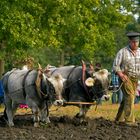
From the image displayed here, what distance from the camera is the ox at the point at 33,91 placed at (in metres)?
12.9

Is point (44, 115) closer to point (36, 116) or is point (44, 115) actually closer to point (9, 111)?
point (36, 116)

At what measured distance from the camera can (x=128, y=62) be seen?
1338cm

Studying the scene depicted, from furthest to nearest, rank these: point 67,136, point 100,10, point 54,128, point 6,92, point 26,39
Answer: point 100,10, point 26,39, point 6,92, point 54,128, point 67,136

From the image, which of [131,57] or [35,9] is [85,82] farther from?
[35,9]

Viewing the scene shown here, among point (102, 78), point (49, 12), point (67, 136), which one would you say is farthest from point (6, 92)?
point (49, 12)

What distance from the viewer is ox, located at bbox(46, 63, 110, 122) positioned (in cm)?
1330

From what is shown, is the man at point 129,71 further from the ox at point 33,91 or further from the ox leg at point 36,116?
the ox leg at point 36,116

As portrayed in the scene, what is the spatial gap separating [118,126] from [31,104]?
2.05 metres

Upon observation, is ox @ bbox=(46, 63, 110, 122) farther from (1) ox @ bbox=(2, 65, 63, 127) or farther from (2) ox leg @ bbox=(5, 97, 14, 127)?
(2) ox leg @ bbox=(5, 97, 14, 127)

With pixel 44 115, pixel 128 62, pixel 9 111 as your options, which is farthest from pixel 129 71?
pixel 9 111

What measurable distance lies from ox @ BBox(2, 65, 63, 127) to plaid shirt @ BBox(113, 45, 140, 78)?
142 cm

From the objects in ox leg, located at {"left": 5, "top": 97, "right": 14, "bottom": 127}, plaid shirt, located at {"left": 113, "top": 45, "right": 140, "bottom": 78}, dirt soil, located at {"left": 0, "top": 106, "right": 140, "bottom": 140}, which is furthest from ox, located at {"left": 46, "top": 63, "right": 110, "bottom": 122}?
ox leg, located at {"left": 5, "top": 97, "right": 14, "bottom": 127}

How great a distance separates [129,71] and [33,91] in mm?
2319

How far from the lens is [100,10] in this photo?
3147 cm
